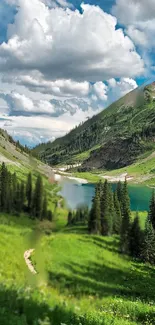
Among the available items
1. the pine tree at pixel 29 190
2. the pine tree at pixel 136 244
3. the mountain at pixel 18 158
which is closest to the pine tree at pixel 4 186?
the mountain at pixel 18 158

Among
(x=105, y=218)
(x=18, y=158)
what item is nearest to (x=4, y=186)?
(x=18, y=158)

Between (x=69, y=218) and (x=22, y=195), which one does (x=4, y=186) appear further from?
(x=69, y=218)

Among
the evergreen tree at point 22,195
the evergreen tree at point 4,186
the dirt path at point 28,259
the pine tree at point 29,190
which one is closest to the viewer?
the pine tree at point 29,190

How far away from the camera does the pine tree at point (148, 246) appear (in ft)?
192

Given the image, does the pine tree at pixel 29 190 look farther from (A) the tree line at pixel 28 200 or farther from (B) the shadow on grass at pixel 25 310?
(B) the shadow on grass at pixel 25 310

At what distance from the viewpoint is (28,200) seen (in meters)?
7.88

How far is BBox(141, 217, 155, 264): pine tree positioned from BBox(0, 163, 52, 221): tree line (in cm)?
5203

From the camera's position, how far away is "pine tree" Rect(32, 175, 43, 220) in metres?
7.97

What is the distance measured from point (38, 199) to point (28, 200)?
259mm

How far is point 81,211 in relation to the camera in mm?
8008

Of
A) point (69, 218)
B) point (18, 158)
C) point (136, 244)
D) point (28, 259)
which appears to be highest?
point (18, 158)

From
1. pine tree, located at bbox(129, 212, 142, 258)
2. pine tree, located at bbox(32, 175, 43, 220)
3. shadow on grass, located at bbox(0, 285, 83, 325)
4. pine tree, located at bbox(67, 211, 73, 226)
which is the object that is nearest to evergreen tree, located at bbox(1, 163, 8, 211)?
pine tree, located at bbox(32, 175, 43, 220)

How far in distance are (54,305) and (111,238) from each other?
13.2ft

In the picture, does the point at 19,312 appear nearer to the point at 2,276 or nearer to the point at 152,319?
the point at 2,276
